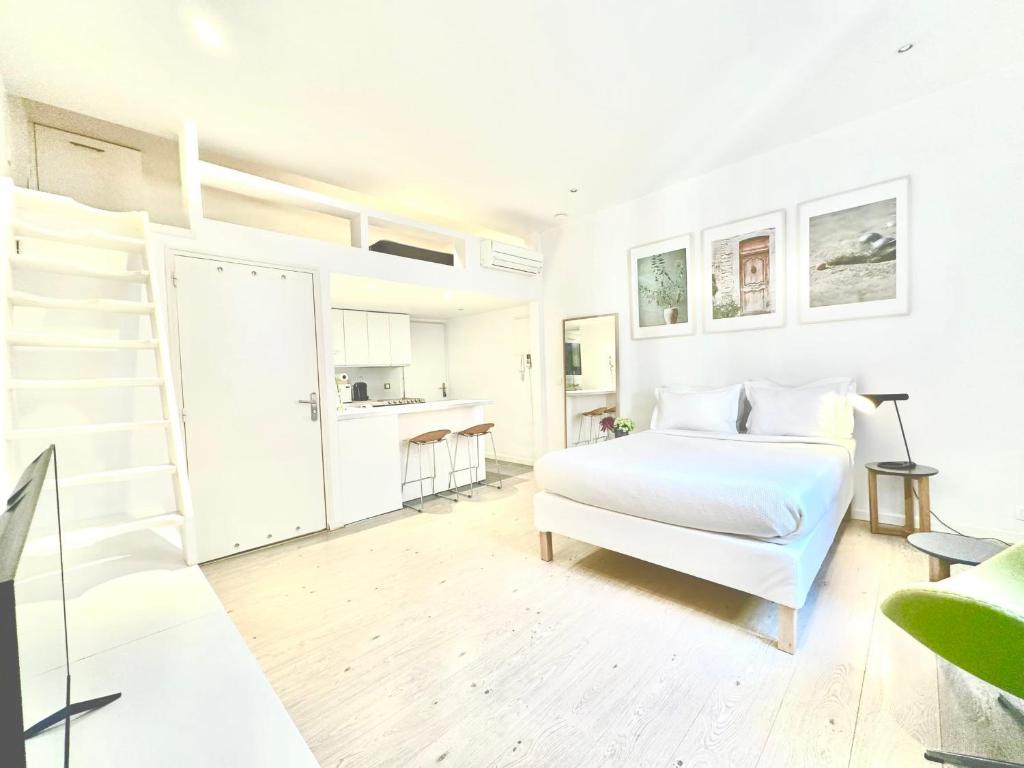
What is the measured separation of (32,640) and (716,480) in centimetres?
238

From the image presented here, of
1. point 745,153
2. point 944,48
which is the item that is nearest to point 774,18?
point 944,48

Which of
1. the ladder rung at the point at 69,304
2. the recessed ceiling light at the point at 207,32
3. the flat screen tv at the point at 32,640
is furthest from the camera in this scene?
the recessed ceiling light at the point at 207,32

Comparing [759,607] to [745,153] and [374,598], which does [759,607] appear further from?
[745,153]

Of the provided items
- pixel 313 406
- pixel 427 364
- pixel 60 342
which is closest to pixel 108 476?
pixel 60 342

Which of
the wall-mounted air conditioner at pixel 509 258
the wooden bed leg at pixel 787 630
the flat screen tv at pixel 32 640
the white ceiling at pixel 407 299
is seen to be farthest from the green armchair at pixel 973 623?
the wall-mounted air conditioner at pixel 509 258

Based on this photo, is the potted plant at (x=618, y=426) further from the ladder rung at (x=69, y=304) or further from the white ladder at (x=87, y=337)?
the ladder rung at (x=69, y=304)

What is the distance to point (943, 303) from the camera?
107 inches

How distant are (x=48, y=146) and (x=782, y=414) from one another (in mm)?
5162

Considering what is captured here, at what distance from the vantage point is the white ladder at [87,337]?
1.55 meters

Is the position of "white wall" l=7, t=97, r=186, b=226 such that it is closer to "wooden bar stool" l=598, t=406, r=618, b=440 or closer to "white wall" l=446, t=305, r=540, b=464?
"white wall" l=446, t=305, r=540, b=464

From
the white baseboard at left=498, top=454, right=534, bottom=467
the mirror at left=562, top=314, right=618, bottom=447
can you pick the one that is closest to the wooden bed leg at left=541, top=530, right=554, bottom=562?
the mirror at left=562, top=314, right=618, bottom=447

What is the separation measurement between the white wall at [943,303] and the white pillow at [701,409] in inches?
16.8

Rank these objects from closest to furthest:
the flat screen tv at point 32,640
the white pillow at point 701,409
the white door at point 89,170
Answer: the flat screen tv at point 32,640 < the white door at point 89,170 < the white pillow at point 701,409

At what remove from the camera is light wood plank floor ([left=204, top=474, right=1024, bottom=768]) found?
1304mm
